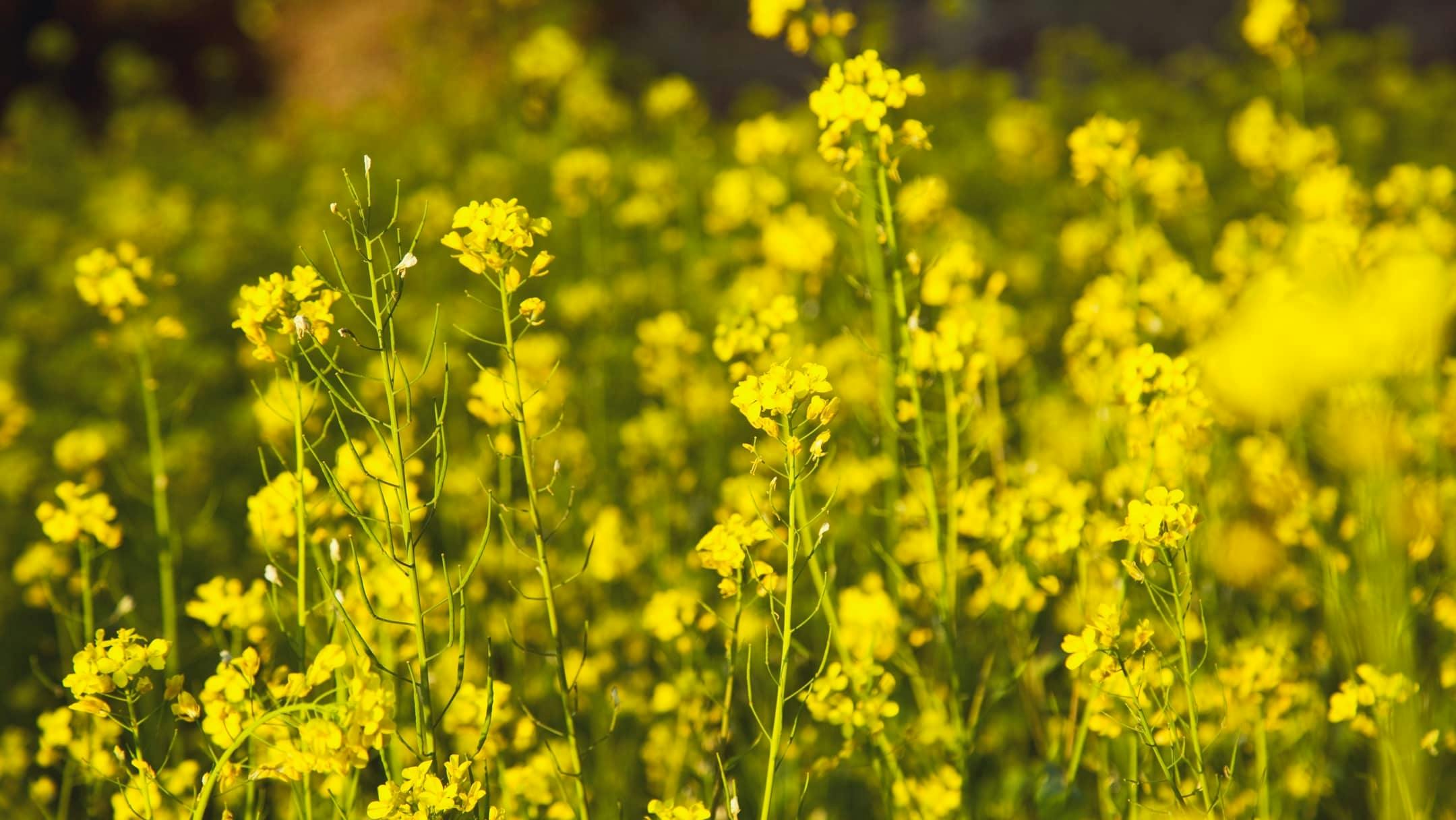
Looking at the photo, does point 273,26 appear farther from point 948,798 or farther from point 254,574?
A: point 948,798

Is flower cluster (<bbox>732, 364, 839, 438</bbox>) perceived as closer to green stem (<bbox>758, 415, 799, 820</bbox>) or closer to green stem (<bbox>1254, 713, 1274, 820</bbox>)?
green stem (<bbox>758, 415, 799, 820</bbox>)

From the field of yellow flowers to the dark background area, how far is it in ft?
15.7

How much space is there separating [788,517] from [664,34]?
32.3ft

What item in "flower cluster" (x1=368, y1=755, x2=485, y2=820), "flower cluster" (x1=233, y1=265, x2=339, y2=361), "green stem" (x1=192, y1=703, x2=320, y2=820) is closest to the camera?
"green stem" (x1=192, y1=703, x2=320, y2=820)

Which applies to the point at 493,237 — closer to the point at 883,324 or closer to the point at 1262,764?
the point at 883,324

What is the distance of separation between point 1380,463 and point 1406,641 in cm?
34

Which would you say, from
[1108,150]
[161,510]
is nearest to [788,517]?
[161,510]

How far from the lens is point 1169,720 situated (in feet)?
5.35

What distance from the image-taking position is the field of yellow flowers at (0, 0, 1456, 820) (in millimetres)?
1695

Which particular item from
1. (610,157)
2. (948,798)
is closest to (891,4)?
(610,157)

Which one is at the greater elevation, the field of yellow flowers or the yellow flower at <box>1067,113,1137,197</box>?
the yellow flower at <box>1067,113,1137,197</box>

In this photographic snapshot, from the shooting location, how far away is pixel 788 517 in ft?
6.66

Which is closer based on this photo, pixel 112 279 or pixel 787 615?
pixel 787 615

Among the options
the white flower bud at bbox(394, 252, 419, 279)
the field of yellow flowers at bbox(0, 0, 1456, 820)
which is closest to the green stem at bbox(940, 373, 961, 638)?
the field of yellow flowers at bbox(0, 0, 1456, 820)
